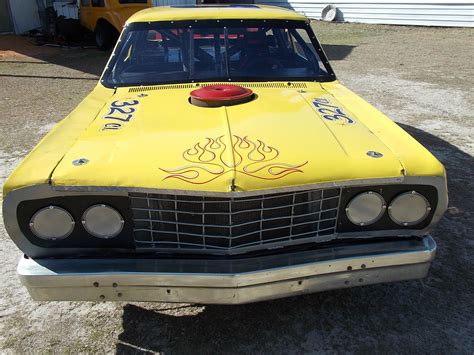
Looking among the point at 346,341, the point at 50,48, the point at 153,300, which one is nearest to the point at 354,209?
the point at 346,341

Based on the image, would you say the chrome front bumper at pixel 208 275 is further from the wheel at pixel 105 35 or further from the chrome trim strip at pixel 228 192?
the wheel at pixel 105 35

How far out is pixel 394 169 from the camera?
6.72ft

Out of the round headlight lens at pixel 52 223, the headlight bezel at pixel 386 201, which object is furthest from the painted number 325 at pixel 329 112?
the round headlight lens at pixel 52 223

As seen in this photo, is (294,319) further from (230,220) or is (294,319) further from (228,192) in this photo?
(228,192)

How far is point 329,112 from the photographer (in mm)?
2738

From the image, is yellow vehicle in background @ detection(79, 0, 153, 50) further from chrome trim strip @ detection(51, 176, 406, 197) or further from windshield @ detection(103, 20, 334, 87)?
chrome trim strip @ detection(51, 176, 406, 197)

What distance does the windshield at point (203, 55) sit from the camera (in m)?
3.29

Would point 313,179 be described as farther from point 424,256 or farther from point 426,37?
point 426,37

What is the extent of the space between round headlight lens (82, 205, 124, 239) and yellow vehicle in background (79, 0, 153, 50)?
390 inches

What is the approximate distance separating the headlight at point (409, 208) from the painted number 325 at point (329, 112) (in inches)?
26.5

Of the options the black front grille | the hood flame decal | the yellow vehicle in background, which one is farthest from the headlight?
the yellow vehicle in background

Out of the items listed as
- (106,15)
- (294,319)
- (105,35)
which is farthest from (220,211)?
(105,35)

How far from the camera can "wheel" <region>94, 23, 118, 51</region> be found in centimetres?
1167

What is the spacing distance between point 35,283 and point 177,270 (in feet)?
Result: 2.16
